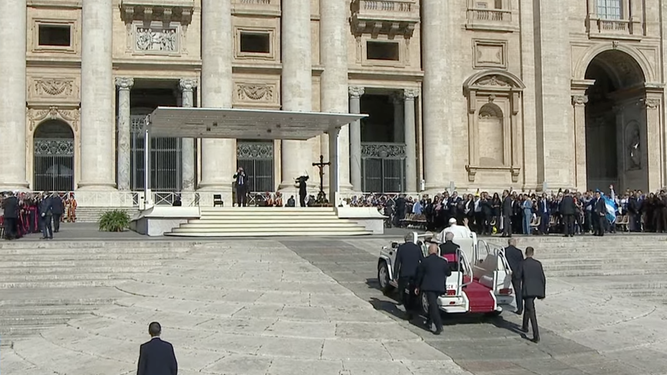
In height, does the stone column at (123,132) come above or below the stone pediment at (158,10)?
below

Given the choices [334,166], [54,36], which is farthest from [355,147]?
[54,36]

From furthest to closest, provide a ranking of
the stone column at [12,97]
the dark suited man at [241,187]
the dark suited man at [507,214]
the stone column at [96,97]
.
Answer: the stone column at [96,97] < the stone column at [12,97] < the dark suited man at [241,187] < the dark suited man at [507,214]

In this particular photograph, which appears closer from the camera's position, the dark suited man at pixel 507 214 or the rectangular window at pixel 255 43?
the dark suited man at pixel 507 214

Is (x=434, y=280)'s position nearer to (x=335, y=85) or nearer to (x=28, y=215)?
(x=28, y=215)

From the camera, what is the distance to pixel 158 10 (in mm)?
34500

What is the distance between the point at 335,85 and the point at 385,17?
418 centimetres

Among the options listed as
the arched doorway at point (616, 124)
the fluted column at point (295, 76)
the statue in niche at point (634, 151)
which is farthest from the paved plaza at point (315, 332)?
the arched doorway at point (616, 124)

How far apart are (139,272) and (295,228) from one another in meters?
8.63

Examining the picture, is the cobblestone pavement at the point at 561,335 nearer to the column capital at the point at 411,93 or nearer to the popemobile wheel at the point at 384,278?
the popemobile wheel at the point at 384,278

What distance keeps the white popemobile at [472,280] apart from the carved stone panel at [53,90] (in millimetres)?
23836

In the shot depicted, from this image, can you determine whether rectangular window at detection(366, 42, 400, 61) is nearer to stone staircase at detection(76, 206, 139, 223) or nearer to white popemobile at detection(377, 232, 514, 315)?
stone staircase at detection(76, 206, 139, 223)

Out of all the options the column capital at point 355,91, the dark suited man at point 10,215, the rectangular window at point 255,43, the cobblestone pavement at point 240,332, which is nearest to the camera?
the cobblestone pavement at point 240,332

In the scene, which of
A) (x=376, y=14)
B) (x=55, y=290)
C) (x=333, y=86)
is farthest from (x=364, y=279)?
(x=376, y=14)

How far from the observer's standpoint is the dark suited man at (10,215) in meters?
21.1
